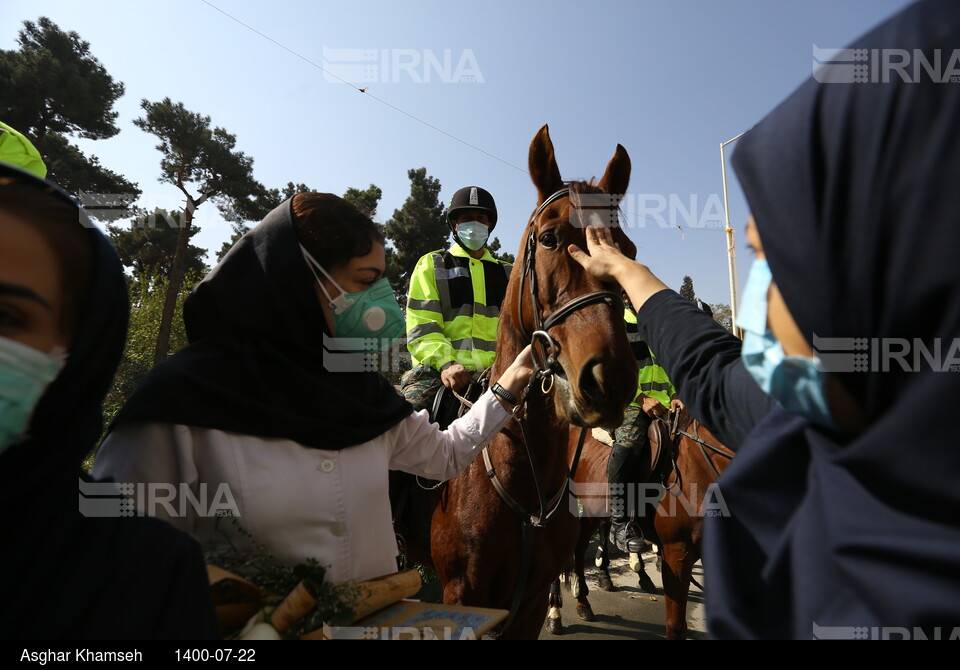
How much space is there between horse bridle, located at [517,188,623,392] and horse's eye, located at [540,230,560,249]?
5.4 inches

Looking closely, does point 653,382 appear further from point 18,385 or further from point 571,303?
point 18,385

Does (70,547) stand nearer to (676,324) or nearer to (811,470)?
(811,470)

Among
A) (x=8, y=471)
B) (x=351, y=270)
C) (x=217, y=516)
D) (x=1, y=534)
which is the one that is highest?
(x=351, y=270)

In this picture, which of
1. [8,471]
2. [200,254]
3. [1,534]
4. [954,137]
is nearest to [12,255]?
[8,471]

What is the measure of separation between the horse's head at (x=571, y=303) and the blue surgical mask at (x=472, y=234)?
172 cm

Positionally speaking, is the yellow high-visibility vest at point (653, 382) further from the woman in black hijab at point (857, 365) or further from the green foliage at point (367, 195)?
the green foliage at point (367, 195)

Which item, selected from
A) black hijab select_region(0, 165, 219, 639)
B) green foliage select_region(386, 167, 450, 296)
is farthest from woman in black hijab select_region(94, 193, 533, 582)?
green foliage select_region(386, 167, 450, 296)

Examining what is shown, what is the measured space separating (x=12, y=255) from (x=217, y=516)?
1.00 metres

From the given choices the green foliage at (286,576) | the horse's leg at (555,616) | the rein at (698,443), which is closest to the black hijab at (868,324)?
the green foliage at (286,576)

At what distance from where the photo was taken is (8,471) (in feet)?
3.49

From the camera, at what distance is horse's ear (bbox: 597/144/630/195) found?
10.1 feet

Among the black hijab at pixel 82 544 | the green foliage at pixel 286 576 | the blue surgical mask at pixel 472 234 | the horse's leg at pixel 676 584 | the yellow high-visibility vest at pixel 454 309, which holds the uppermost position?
the blue surgical mask at pixel 472 234

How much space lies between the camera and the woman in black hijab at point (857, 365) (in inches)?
27.5

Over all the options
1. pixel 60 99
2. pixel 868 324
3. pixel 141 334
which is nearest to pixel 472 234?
pixel 868 324
